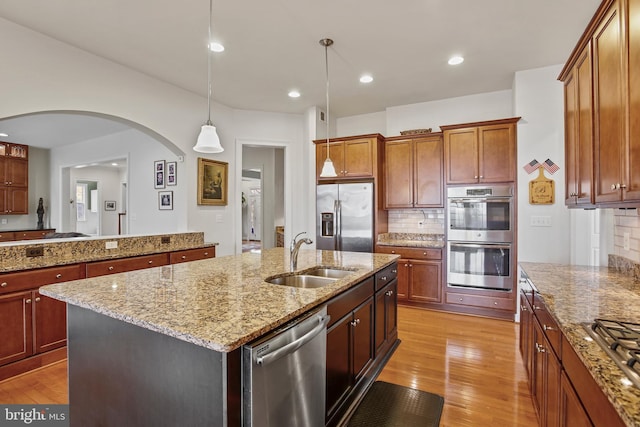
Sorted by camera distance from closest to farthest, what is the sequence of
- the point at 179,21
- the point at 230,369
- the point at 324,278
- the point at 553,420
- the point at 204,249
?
1. the point at 230,369
2. the point at 553,420
3. the point at 324,278
4. the point at 179,21
5. the point at 204,249

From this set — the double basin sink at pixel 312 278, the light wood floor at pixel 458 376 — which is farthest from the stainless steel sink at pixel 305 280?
the light wood floor at pixel 458 376

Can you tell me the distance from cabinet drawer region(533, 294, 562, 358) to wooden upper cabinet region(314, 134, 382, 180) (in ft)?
9.68

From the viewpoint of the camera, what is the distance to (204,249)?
4230 millimetres

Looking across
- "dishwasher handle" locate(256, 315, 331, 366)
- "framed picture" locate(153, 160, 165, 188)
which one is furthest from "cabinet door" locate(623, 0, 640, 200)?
"framed picture" locate(153, 160, 165, 188)

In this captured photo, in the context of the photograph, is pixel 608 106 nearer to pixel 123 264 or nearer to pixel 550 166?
pixel 550 166

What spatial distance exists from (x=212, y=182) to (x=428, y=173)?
9.88ft

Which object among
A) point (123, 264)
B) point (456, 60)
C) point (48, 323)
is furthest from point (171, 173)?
point (456, 60)

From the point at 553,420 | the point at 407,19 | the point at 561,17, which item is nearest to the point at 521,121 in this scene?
the point at 561,17

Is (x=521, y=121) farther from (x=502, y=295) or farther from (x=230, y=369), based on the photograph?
(x=230, y=369)

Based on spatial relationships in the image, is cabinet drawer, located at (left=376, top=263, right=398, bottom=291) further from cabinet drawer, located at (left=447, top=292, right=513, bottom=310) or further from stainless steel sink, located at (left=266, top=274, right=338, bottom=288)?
cabinet drawer, located at (left=447, top=292, right=513, bottom=310)

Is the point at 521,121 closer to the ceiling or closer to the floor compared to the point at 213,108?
closer to the floor

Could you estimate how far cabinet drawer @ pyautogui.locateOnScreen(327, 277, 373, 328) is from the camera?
1784 mm

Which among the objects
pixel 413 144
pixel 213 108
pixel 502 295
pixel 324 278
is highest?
pixel 213 108

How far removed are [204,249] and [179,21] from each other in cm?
259
